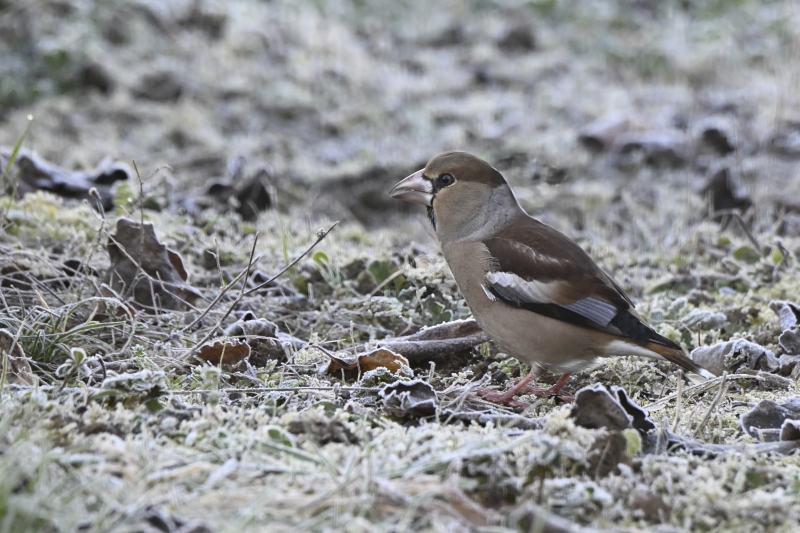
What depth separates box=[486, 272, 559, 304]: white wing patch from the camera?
12.6ft

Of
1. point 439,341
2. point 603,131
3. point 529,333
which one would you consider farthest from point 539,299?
point 603,131

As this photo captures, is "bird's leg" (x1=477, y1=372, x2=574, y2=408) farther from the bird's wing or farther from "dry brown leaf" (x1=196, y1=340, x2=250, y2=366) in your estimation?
"dry brown leaf" (x1=196, y1=340, x2=250, y2=366)

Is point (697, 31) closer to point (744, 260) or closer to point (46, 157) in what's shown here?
point (744, 260)

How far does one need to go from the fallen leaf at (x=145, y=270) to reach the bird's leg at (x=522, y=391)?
4.97 feet

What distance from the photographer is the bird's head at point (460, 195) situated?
4316mm

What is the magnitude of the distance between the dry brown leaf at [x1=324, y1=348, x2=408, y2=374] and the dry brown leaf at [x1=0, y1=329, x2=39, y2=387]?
1.13m

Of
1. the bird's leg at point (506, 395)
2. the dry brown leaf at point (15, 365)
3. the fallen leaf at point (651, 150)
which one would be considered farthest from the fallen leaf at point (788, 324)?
the fallen leaf at point (651, 150)

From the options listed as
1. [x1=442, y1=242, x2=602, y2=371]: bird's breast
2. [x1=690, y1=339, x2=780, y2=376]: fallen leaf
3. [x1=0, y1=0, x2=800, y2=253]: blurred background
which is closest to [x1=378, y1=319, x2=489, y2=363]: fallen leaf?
[x1=442, y1=242, x2=602, y2=371]: bird's breast


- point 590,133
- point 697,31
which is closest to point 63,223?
point 590,133

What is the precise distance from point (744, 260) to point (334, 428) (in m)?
3.53

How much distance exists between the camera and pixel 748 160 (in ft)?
26.6

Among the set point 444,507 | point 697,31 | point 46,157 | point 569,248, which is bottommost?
point 46,157

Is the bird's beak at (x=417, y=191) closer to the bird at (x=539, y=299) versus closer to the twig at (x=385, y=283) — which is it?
the bird at (x=539, y=299)

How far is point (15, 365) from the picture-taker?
335 cm
